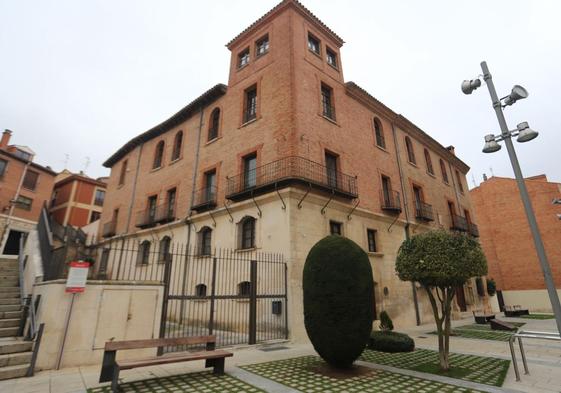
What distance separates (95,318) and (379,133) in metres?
18.1

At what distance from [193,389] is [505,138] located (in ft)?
26.9

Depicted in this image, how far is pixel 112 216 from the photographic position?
23.6m

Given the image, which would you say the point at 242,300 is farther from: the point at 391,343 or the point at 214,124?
the point at 214,124

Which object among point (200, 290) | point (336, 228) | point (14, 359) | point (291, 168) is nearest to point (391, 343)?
point (336, 228)

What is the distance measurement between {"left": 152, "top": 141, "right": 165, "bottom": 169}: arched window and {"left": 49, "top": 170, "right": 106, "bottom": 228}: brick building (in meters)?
17.9

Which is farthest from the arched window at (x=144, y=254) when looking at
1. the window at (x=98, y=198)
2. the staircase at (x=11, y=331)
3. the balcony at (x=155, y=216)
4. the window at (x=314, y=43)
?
the window at (x=98, y=198)

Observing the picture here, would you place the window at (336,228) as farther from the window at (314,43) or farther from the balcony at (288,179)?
the window at (314,43)

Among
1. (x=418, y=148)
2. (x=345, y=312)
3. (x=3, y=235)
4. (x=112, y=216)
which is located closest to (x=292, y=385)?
(x=345, y=312)

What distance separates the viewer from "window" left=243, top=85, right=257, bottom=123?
15.9 m

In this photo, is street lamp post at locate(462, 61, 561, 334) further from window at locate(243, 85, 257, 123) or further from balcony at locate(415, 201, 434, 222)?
balcony at locate(415, 201, 434, 222)

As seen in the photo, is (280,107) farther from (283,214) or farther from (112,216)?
(112,216)

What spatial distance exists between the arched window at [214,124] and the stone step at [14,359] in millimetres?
13412

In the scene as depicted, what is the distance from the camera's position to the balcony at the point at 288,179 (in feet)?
39.8

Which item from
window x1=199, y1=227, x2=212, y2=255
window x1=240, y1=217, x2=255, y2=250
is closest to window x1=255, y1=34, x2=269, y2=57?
window x1=240, y1=217, x2=255, y2=250
